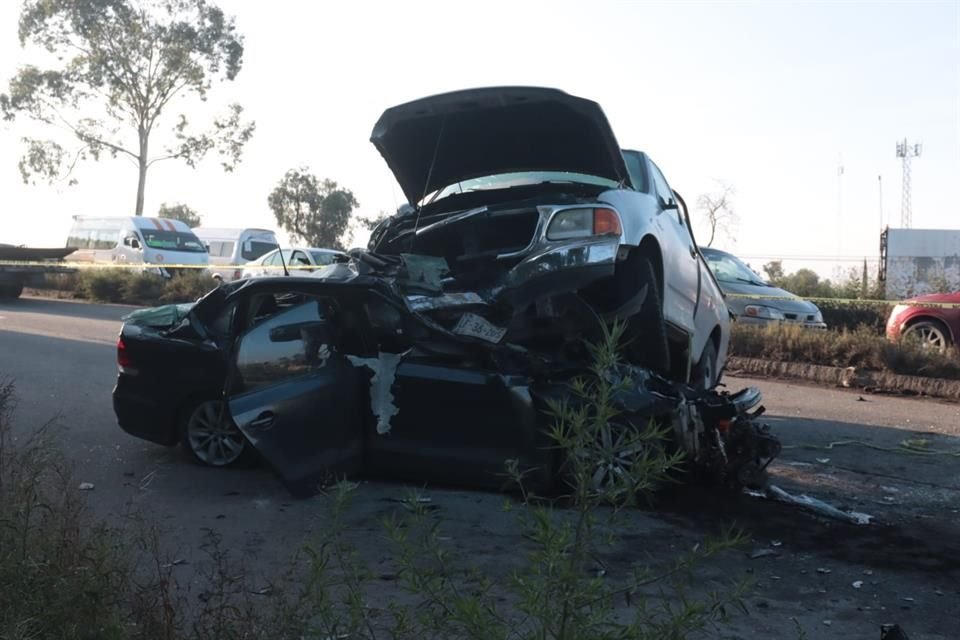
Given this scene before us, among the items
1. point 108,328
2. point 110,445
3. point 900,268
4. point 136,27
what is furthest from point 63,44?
point 110,445

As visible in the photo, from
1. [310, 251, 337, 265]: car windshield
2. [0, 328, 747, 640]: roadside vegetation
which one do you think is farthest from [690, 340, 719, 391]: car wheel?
[310, 251, 337, 265]: car windshield

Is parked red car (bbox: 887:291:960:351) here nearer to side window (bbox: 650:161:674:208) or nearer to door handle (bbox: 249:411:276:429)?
side window (bbox: 650:161:674:208)

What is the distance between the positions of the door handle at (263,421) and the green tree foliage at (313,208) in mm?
46369

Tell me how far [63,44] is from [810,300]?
1372 inches

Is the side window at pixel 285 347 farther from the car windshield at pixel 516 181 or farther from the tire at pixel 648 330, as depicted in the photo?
the tire at pixel 648 330

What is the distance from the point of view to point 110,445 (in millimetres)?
8367

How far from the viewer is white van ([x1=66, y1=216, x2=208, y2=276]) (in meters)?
31.4

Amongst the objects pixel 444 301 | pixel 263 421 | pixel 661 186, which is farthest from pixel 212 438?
pixel 661 186

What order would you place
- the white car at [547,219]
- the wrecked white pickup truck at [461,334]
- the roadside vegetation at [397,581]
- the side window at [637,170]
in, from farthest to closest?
→ the side window at [637,170] → the white car at [547,219] → the wrecked white pickup truck at [461,334] → the roadside vegetation at [397,581]

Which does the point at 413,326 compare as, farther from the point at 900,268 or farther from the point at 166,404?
the point at 900,268

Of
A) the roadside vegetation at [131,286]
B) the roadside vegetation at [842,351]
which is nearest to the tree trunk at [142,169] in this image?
the roadside vegetation at [131,286]

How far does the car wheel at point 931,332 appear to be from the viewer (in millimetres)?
14375

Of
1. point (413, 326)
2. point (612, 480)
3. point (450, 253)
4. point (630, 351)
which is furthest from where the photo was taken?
point (450, 253)

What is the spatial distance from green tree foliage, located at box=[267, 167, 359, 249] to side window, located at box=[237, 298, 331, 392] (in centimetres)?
4584
